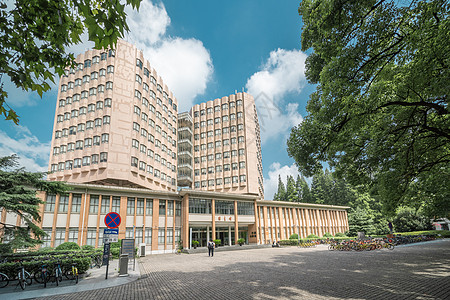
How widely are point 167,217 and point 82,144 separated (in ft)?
60.5

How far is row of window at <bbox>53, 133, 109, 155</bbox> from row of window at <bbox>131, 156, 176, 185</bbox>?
5.20 meters

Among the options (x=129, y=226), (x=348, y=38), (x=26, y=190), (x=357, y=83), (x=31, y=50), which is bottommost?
(x=129, y=226)

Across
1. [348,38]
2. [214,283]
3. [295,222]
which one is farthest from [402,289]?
[295,222]

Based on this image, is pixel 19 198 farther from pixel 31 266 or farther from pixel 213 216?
pixel 213 216

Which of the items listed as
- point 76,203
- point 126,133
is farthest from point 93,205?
point 126,133

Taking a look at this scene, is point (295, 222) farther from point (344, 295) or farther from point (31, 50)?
point (31, 50)

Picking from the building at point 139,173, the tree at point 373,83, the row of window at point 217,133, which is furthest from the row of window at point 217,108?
the tree at point 373,83

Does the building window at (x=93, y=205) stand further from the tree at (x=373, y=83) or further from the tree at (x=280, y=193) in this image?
the tree at (x=280, y=193)

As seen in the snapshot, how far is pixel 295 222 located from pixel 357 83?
46064 mm

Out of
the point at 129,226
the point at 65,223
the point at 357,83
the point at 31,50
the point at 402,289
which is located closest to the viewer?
the point at 31,50

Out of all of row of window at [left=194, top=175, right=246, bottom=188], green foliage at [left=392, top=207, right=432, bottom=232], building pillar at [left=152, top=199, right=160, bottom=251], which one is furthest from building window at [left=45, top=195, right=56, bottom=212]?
green foliage at [left=392, top=207, right=432, bottom=232]

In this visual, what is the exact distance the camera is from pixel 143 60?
45375 millimetres

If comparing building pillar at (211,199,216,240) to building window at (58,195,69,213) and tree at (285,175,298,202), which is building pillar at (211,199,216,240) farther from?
tree at (285,175,298,202)

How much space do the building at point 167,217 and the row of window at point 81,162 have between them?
7.79 metres
